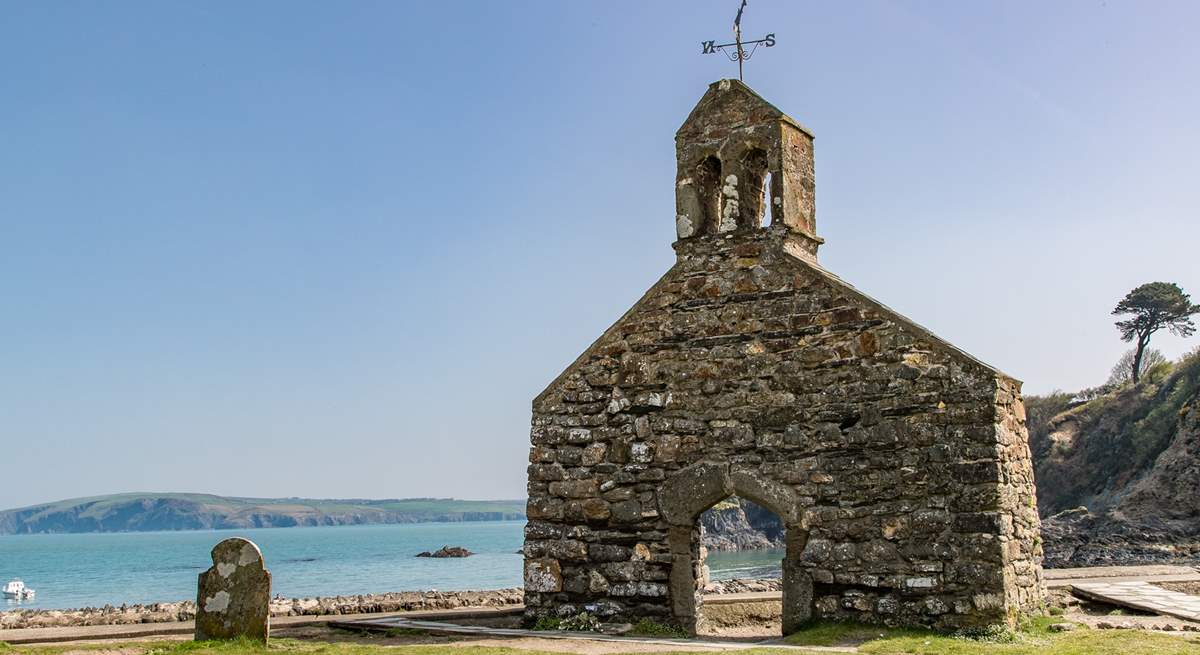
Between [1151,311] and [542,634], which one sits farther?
[1151,311]

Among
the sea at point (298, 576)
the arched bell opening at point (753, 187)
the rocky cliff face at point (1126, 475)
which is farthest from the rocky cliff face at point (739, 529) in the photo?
the arched bell opening at point (753, 187)

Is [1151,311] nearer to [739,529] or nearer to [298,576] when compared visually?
[739,529]

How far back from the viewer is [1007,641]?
12.2m

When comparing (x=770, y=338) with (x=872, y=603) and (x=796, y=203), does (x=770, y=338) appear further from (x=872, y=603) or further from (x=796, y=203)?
(x=872, y=603)

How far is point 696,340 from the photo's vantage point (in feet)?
48.5

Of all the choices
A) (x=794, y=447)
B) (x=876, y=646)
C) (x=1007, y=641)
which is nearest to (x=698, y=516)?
(x=794, y=447)

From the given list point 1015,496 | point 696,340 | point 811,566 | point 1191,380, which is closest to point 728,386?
point 696,340

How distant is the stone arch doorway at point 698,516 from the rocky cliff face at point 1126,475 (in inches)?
674

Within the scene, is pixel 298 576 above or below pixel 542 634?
below

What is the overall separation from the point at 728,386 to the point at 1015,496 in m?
3.54

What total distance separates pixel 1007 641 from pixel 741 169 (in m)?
6.59

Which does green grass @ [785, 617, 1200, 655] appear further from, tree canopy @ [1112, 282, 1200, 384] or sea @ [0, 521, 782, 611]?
tree canopy @ [1112, 282, 1200, 384]

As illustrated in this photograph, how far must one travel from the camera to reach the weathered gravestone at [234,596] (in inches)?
468

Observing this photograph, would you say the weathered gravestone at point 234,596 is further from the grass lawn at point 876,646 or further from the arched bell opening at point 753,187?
the arched bell opening at point 753,187
